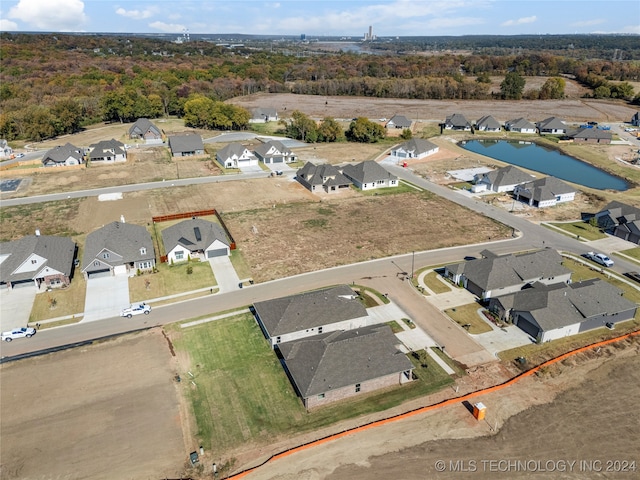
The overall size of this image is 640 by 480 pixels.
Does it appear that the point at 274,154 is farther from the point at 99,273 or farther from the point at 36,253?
the point at 36,253

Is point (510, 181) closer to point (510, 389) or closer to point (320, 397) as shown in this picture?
point (510, 389)

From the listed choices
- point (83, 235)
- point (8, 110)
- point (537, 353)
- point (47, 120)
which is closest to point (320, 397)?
point (537, 353)

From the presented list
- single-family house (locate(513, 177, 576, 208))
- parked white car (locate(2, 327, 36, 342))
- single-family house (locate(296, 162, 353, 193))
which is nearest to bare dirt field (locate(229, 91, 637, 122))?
single-family house (locate(296, 162, 353, 193))

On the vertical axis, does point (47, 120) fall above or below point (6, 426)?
above

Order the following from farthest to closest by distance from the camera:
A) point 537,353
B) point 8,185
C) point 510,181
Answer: point 8,185 < point 510,181 < point 537,353

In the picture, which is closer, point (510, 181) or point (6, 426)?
point (6, 426)

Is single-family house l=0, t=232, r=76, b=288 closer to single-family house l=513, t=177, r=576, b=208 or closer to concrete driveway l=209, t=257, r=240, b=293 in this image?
concrete driveway l=209, t=257, r=240, b=293
